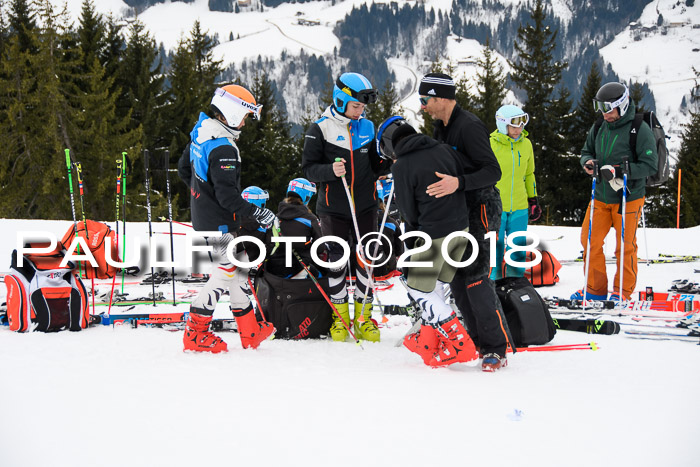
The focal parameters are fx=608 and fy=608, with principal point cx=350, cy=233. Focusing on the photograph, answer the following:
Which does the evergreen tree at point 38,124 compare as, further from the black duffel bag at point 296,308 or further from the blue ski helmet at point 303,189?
the black duffel bag at point 296,308

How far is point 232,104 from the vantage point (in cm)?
417

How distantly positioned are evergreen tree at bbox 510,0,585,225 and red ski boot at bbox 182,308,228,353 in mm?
27241

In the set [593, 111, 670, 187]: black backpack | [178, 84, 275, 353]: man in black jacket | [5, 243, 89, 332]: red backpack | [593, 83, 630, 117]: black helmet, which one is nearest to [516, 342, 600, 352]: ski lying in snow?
[178, 84, 275, 353]: man in black jacket

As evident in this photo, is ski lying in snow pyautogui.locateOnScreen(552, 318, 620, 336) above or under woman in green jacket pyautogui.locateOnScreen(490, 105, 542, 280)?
under

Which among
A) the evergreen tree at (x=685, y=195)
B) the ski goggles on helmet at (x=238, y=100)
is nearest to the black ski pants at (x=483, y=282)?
the ski goggles on helmet at (x=238, y=100)

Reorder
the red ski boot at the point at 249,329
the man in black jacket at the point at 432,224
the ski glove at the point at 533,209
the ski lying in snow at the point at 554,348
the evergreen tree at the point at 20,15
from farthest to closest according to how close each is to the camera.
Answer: the evergreen tree at the point at 20,15 < the ski glove at the point at 533,209 < the red ski boot at the point at 249,329 < the ski lying in snow at the point at 554,348 < the man in black jacket at the point at 432,224

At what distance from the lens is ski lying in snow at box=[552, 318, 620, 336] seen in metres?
4.70

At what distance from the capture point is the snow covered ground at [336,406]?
2.48m

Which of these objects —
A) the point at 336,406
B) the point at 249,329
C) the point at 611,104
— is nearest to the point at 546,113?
the point at 611,104

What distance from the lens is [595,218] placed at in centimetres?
614

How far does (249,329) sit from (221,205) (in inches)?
37.7

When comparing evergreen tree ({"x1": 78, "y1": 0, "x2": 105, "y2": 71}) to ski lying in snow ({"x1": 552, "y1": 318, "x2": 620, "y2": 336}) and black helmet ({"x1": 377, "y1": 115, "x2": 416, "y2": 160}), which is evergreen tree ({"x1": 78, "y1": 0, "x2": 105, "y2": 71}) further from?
ski lying in snow ({"x1": 552, "y1": 318, "x2": 620, "y2": 336})

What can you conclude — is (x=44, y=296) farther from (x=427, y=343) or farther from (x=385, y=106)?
(x=385, y=106)

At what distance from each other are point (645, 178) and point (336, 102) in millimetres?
3230
